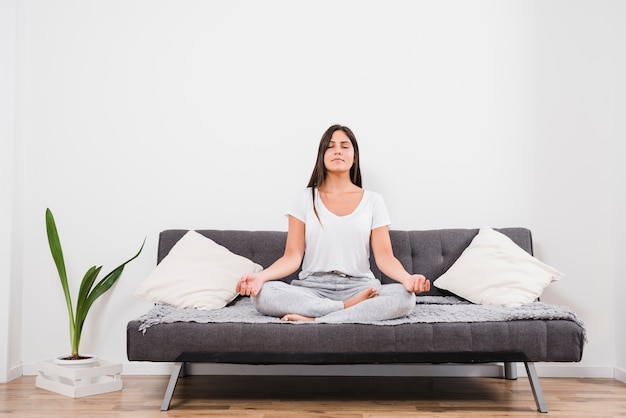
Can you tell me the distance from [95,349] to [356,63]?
1.99 meters

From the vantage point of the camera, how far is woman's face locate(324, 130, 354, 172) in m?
2.95

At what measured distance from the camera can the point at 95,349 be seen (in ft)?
10.8

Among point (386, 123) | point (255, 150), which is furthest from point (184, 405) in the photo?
point (386, 123)

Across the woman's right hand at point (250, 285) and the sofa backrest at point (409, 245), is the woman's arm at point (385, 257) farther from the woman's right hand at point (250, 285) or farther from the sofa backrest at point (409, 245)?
the woman's right hand at point (250, 285)

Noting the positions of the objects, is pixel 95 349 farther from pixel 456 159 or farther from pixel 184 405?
pixel 456 159

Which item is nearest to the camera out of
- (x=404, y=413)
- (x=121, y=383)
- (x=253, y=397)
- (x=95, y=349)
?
(x=404, y=413)

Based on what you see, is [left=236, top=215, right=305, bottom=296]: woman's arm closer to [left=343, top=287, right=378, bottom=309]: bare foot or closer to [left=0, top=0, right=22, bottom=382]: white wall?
[left=343, top=287, right=378, bottom=309]: bare foot

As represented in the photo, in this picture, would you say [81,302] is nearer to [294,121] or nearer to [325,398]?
[325,398]

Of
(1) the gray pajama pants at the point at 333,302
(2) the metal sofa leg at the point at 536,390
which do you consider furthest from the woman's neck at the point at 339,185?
(2) the metal sofa leg at the point at 536,390

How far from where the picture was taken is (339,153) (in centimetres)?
295

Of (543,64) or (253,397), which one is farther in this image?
(543,64)

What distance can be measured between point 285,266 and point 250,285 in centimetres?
27

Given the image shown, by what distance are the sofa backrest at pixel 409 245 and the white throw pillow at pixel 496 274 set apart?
0.07m

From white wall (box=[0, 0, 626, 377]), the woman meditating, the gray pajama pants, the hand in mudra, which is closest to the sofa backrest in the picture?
white wall (box=[0, 0, 626, 377])
